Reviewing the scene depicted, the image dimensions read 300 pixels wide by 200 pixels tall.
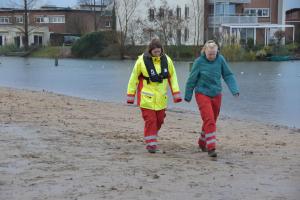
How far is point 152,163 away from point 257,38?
6876 centimetres

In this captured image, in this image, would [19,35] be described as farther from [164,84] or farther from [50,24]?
[164,84]

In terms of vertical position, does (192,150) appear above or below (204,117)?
below

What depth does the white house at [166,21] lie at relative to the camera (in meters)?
67.9

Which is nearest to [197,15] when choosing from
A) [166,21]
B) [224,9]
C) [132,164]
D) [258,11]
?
[224,9]

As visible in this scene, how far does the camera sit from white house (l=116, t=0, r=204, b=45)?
67875 millimetres

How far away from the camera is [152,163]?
7234 millimetres

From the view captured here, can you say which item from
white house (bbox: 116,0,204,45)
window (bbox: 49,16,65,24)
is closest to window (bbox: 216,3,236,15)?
white house (bbox: 116,0,204,45)

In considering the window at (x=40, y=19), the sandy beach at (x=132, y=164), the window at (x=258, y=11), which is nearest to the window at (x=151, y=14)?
the window at (x=258, y=11)

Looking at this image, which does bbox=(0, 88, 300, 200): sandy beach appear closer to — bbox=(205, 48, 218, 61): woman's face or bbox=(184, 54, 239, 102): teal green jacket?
bbox=(184, 54, 239, 102): teal green jacket

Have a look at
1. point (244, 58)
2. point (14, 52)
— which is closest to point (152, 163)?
point (244, 58)

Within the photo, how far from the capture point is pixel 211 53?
8.09m

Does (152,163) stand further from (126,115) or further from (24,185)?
(126,115)

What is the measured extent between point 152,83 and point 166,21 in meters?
60.6

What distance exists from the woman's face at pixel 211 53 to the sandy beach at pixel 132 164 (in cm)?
132
